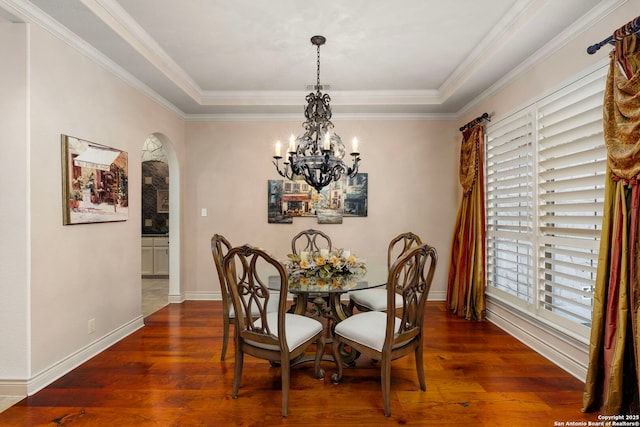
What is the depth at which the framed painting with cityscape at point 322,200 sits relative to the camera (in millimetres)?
4688

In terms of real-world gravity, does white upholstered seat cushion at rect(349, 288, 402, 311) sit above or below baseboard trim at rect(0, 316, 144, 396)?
above

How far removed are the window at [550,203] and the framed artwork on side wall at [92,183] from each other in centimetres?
377

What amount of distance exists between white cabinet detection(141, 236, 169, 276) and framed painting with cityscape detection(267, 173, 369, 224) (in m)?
2.61

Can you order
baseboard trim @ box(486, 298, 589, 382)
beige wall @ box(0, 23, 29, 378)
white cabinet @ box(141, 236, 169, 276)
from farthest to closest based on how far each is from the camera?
white cabinet @ box(141, 236, 169, 276)
baseboard trim @ box(486, 298, 589, 382)
beige wall @ box(0, 23, 29, 378)

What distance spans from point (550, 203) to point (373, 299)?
1.69m

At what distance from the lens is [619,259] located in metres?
1.96

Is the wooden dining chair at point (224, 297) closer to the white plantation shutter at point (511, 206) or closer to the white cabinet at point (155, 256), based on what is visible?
the white plantation shutter at point (511, 206)

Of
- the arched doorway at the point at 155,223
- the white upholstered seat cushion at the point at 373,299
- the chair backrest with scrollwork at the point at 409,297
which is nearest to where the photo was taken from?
the chair backrest with scrollwork at the point at 409,297

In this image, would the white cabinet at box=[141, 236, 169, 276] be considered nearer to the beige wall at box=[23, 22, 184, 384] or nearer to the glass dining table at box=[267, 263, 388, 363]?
the beige wall at box=[23, 22, 184, 384]

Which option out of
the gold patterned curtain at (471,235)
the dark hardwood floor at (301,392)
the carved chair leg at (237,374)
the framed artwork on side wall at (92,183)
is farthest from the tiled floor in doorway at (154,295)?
the gold patterned curtain at (471,235)

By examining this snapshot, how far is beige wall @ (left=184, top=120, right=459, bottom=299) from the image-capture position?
4699 mm

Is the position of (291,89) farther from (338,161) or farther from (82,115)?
(82,115)

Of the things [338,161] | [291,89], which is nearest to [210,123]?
[291,89]

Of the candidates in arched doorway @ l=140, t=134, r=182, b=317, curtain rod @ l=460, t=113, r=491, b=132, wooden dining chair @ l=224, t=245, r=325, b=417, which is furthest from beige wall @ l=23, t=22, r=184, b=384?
curtain rod @ l=460, t=113, r=491, b=132
